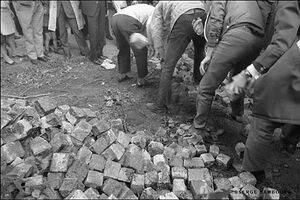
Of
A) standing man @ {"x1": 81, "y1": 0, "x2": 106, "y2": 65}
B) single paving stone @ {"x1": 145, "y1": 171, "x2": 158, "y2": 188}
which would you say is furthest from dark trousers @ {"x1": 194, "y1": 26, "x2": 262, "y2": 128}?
standing man @ {"x1": 81, "y1": 0, "x2": 106, "y2": 65}

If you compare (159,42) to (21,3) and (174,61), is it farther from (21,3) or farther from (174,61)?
(21,3)

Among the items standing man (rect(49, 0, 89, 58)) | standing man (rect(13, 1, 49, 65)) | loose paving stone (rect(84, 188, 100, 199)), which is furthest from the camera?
standing man (rect(49, 0, 89, 58))

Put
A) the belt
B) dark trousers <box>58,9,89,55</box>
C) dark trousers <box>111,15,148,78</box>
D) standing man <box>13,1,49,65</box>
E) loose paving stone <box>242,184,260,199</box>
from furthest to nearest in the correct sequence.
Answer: dark trousers <box>58,9,89,55</box> < standing man <box>13,1,49,65</box> < dark trousers <box>111,15,148,78</box> < the belt < loose paving stone <box>242,184,260,199</box>

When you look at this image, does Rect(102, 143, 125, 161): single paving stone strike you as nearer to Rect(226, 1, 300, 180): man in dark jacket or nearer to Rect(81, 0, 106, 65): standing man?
Rect(226, 1, 300, 180): man in dark jacket

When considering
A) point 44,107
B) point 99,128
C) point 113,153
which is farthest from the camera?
point 44,107

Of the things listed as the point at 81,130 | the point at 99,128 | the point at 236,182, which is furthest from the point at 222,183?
the point at 81,130

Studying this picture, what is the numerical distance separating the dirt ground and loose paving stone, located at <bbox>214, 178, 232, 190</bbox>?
29cm

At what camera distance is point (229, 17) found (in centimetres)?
350

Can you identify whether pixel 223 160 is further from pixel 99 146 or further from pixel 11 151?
pixel 11 151

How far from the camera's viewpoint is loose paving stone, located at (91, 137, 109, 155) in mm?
3439

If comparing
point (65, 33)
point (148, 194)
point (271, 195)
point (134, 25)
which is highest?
point (134, 25)

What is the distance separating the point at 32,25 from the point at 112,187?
402 cm

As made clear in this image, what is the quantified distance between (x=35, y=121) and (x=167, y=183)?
148cm

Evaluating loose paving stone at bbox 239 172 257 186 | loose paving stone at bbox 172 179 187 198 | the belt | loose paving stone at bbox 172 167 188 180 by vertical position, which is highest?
the belt
